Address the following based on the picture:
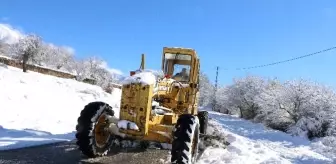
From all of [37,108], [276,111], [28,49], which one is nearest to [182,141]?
[37,108]

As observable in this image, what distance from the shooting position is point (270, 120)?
136ft

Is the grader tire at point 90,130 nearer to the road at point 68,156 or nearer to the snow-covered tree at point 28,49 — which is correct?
the road at point 68,156

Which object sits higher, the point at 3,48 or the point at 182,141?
→ the point at 3,48

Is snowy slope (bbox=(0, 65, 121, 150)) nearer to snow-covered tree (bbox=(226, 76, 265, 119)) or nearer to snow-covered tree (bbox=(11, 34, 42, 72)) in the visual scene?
snow-covered tree (bbox=(11, 34, 42, 72))

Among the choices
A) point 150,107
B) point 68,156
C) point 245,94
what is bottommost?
point 68,156

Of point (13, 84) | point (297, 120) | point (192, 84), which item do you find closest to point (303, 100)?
point (297, 120)

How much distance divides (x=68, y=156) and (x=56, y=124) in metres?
7.11

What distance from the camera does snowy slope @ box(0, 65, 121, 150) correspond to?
459 inches

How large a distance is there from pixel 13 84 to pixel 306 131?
23.6 meters

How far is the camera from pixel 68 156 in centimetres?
871

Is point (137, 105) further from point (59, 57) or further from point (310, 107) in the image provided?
point (59, 57)

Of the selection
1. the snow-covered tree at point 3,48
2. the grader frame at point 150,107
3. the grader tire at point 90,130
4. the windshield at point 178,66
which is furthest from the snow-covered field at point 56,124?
the snow-covered tree at point 3,48

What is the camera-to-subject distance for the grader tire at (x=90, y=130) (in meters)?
8.30

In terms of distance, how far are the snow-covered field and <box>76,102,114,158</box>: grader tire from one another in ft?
6.79
